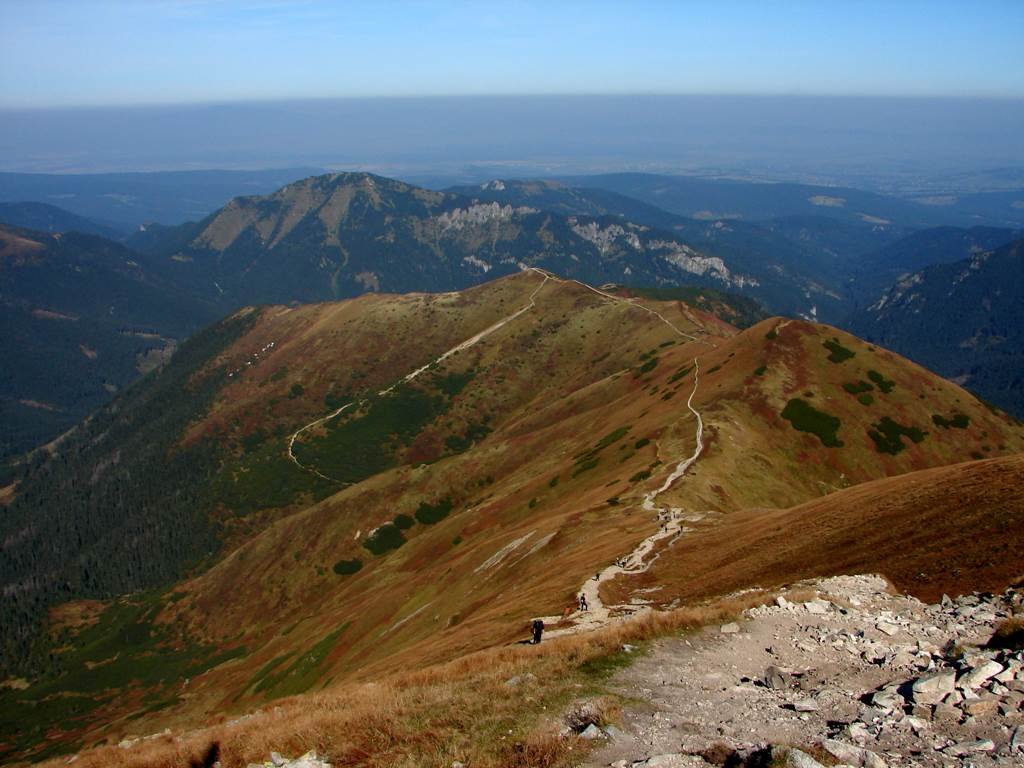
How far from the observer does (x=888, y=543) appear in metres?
44.9

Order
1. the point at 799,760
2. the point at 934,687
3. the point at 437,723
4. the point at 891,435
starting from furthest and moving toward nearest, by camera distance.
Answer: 1. the point at 891,435
2. the point at 437,723
3. the point at 934,687
4. the point at 799,760

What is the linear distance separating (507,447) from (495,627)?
120 meters

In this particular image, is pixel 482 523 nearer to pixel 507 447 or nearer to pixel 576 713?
pixel 507 447

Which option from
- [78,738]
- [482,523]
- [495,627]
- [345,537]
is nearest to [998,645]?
[495,627]

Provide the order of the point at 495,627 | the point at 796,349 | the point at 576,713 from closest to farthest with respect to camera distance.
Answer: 1. the point at 576,713
2. the point at 495,627
3. the point at 796,349

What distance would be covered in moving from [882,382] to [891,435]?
15918 mm

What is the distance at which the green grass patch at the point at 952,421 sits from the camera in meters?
118

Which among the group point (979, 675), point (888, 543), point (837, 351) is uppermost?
point (979, 675)

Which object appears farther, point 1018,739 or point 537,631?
point 537,631

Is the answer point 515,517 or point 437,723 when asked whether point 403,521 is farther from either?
point 437,723

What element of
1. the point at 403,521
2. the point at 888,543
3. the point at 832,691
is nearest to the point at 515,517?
the point at 403,521

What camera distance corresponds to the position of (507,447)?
172 meters

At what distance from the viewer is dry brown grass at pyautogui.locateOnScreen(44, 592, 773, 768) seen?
2258 centimetres

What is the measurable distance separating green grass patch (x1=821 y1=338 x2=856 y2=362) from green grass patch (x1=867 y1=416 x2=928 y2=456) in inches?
661
